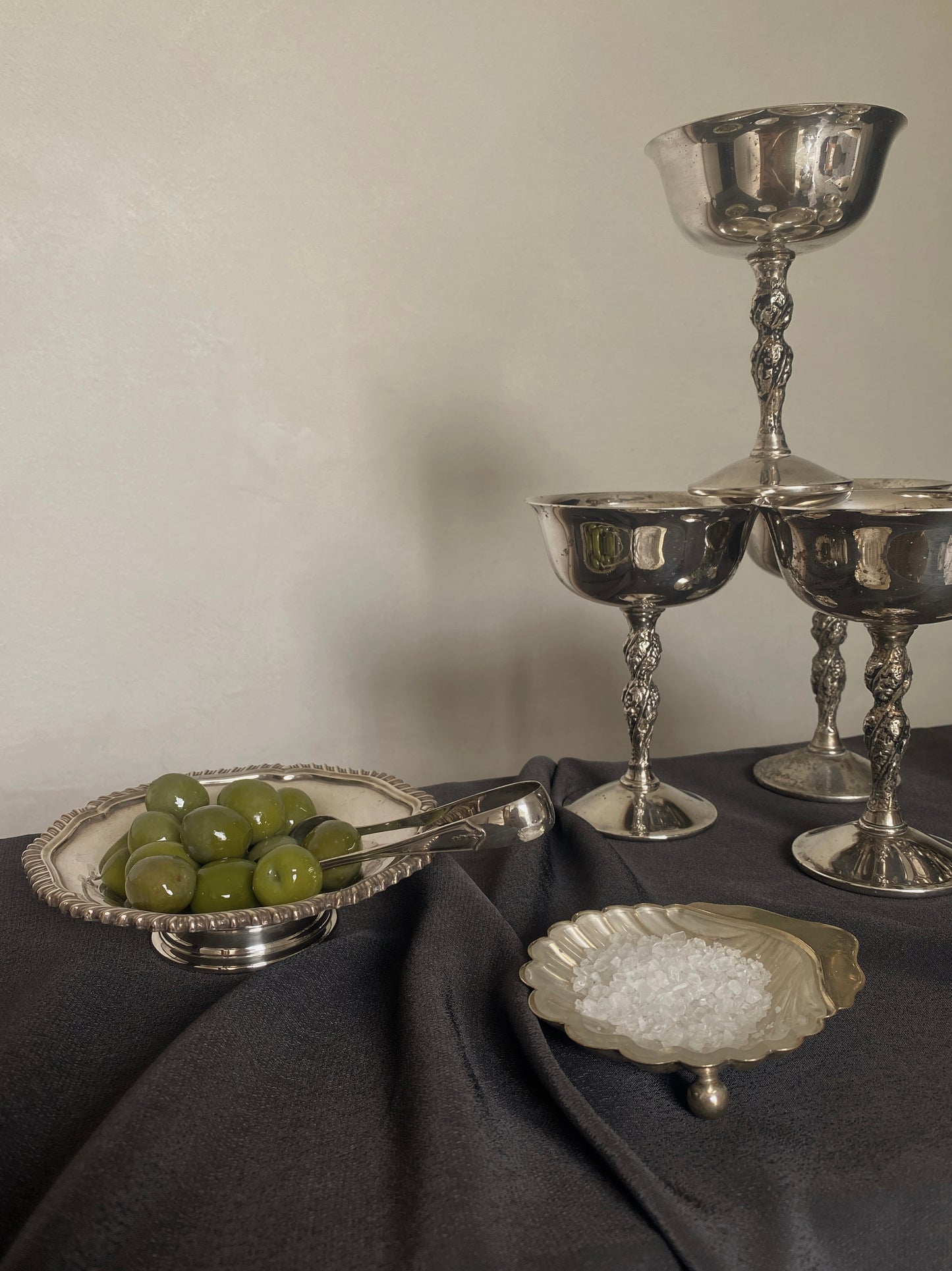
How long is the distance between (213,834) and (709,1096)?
266 millimetres

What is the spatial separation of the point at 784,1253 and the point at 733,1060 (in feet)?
0.22

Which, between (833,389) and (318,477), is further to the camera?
(833,389)

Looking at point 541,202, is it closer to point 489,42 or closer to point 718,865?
point 489,42

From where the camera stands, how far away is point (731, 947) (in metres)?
0.52

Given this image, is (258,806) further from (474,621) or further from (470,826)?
(474,621)

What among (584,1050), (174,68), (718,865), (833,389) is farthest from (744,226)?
(833,389)

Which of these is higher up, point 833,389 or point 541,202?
point 541,202

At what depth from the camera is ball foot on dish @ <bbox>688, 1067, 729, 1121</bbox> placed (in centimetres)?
42

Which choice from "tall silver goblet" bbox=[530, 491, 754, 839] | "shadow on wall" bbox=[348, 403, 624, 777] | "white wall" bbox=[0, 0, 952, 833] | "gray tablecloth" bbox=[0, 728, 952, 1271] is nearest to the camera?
"gray tablecloth" bbox=[0, 728, 952, 1271]

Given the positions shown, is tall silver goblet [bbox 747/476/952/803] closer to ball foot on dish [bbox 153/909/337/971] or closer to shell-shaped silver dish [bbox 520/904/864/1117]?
shell-shaped silver dish [bbox 520/904/864/1117]

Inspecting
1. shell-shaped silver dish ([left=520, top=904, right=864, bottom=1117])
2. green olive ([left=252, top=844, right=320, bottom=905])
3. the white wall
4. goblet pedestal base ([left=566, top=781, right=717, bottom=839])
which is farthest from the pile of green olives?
the white wall

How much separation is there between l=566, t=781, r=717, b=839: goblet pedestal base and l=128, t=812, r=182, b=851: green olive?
0.99 ft

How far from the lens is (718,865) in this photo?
0.70 meters

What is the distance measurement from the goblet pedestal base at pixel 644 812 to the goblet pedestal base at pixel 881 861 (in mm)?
84
